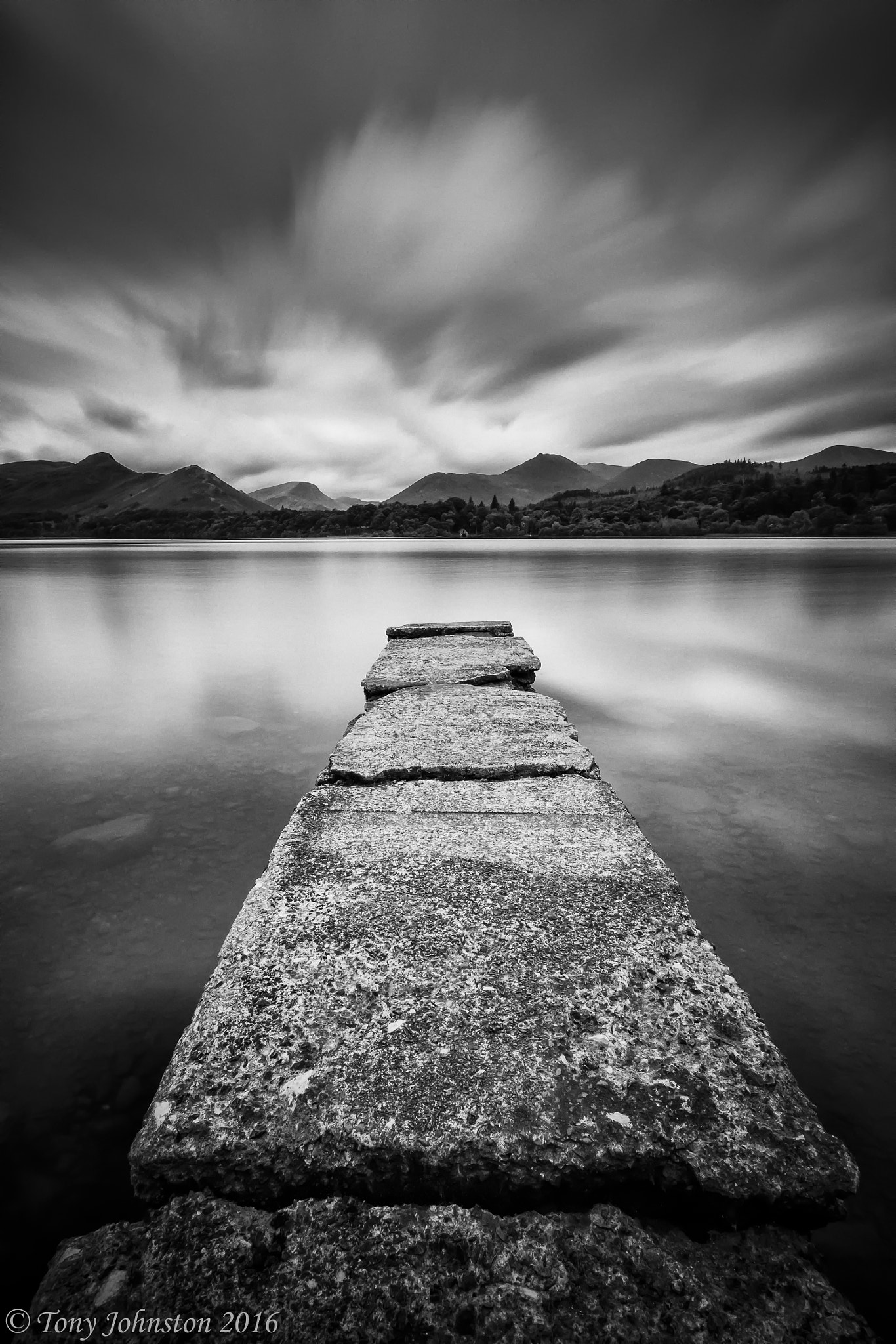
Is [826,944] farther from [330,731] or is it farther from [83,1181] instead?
[330,731]

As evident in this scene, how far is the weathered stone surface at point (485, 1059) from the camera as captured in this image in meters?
0.98

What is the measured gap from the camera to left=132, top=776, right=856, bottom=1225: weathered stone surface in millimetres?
981

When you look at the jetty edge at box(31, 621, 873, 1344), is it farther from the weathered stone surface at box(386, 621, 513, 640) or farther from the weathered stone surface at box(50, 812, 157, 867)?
the weathered stone surface at box(386, 621, 513, 640)

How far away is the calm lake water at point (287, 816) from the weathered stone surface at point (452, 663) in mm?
702

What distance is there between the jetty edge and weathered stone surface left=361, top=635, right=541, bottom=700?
2.61 meters

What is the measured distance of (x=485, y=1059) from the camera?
114 centimetres

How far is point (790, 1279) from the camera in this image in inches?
34.7

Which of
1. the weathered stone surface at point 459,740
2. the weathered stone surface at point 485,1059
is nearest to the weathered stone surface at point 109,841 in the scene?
the weathered stone surface at point 459,740

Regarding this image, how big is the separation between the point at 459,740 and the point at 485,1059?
1.78m

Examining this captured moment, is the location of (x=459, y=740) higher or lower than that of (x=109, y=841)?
higher

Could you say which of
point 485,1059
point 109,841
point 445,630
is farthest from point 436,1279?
point 445,630

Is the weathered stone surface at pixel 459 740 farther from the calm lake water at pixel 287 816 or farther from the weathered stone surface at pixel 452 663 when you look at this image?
the calm lake water at pixel 287 816

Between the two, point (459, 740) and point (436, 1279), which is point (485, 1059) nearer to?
point (436, 1279)

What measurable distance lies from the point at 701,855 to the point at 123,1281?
2.60 metres
